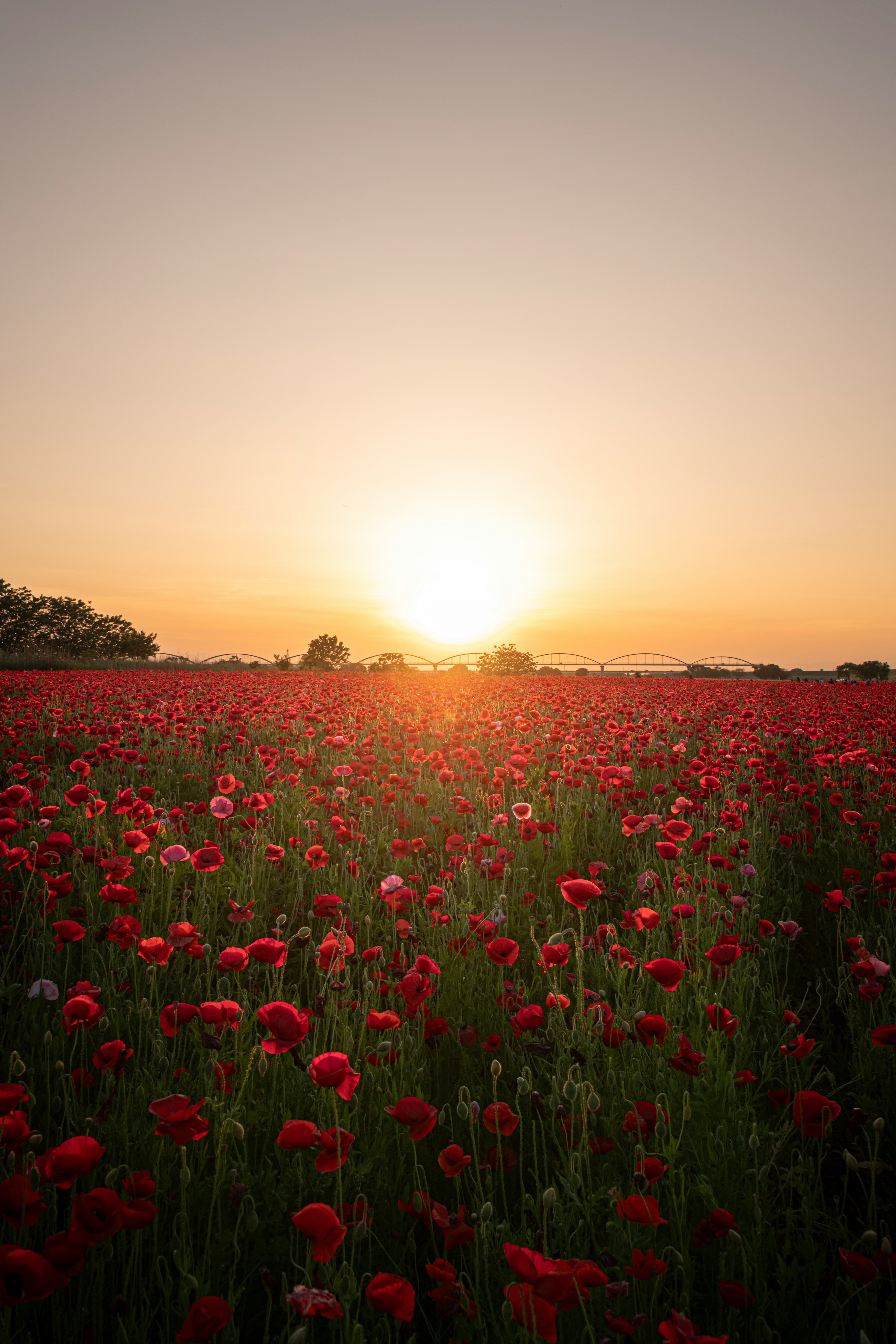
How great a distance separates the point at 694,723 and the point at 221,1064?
7282 millimetres

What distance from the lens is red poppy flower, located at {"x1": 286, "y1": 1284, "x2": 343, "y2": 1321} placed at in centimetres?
113

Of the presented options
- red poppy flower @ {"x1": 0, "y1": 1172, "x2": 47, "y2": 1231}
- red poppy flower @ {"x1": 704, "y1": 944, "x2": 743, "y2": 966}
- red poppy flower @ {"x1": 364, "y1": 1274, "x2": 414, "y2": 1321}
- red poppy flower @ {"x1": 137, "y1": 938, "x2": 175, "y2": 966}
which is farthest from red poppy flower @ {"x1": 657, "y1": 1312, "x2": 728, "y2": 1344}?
red poppy flower @ {"x1": 137, "y1": 938, "x2": 175, "y2": 966}

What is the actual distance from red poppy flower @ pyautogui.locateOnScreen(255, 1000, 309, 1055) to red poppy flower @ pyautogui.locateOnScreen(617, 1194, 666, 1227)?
75 cm

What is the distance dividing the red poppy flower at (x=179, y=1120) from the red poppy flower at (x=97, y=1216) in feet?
0.46

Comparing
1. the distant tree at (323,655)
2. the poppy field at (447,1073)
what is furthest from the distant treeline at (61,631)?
the poppy field at (447,1073)

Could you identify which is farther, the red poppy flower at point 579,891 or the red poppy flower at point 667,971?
the red poppy flower at point 579,891

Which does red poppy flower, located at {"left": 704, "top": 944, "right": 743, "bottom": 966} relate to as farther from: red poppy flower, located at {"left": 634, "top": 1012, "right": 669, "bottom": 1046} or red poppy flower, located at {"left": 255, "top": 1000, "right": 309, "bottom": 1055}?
red poppy flower, located at {"left": 255, "top": 1000, "right": 309, "bottom": 1055}

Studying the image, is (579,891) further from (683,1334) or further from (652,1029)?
(683,1334)

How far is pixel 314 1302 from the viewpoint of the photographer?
1146 mm

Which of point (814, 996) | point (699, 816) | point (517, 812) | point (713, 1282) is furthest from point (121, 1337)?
point (699, 816)

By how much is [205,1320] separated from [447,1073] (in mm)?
1457

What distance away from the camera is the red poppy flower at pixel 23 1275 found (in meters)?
1.07

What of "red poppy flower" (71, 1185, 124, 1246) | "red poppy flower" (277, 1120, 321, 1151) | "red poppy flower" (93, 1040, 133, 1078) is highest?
"red poppy flower" (277, 1120, 321, 1151)

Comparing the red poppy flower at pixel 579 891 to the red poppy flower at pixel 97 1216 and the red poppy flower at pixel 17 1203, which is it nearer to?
Answer: the red poppy flower at pixel 97 1216
